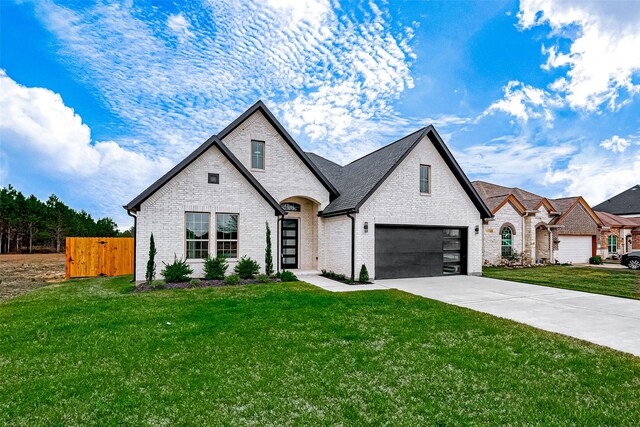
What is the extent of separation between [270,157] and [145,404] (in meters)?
12.4

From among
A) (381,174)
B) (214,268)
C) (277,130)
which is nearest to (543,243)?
(381,174)

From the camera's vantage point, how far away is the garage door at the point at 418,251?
549 inches

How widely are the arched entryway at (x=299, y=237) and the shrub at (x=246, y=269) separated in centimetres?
318

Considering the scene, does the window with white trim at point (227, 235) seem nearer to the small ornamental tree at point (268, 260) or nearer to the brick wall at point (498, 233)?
the small ornamental tree at point (268, 260)

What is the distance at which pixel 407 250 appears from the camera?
1444 centimetres

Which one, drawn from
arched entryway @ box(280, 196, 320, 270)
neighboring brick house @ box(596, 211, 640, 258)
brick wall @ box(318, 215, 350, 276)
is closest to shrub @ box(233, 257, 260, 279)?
arched entryway @ box(280, 196, 320, 270)

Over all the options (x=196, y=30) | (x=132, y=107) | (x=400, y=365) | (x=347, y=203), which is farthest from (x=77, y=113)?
(x=400, y=365)

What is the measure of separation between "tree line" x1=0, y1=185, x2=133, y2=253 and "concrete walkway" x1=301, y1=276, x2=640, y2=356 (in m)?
50.2

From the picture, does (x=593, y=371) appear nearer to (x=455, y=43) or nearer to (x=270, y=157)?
(x=270, y=157)

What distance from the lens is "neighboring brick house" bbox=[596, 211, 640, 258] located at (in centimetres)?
2823

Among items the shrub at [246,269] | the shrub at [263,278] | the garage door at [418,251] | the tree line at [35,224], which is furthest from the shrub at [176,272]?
the tree line at [35,224]

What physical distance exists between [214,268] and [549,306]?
10858 mm

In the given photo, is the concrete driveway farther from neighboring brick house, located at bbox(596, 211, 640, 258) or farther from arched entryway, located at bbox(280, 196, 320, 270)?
neighboring brick house, located at bbox(596, 211, 640, 258)

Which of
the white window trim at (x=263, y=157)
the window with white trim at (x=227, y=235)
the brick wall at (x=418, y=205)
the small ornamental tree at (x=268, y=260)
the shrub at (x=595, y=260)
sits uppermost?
the white window trim at (x=263, y=157)
